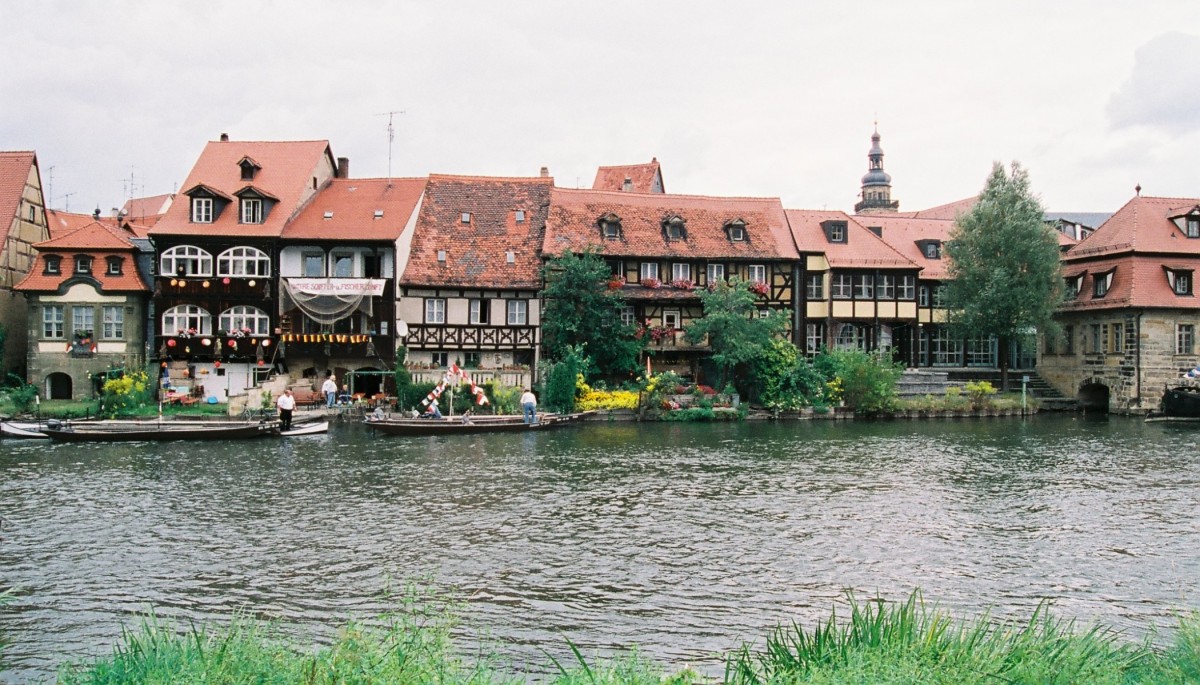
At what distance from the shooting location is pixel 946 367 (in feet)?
166

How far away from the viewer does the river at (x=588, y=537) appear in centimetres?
1320

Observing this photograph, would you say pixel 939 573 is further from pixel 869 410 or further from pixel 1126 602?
pixel 869 410

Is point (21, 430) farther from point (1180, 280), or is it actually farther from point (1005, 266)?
point (1180, 280)

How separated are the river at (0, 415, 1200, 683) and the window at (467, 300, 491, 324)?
14.4 m

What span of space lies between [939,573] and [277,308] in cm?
3434

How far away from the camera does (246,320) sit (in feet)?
140

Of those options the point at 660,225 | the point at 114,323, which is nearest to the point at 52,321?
the point at 114,323

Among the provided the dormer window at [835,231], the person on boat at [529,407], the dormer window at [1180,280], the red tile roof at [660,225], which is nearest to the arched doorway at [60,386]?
the person on boat at [529,407]

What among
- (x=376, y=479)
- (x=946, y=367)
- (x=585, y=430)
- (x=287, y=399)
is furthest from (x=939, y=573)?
(x=946, y=367)

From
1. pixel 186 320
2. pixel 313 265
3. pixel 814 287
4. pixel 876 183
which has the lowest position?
pixel 186 320

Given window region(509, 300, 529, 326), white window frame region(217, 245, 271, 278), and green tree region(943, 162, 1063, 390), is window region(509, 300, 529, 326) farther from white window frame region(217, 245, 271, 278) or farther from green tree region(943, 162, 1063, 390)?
green tree region(943, 162, 1063, 390)

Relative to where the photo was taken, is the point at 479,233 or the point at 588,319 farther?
the point at 479,233

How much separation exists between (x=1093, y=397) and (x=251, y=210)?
4133 centimetres

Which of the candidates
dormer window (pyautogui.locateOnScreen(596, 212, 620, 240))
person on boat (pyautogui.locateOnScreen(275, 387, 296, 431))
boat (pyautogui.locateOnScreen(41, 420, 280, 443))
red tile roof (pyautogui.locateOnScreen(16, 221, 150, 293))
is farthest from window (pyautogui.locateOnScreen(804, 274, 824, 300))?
red tile roof (pyautogui.locateOnScreen(16, 221, 150, 293))
